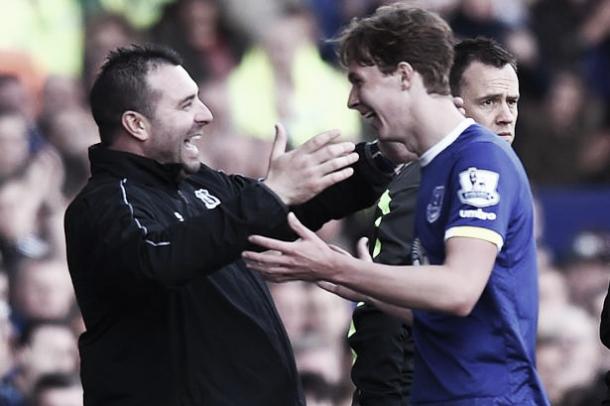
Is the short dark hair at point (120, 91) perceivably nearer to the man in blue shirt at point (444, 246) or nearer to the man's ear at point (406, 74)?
the man in blue shirt at point (444, 246)

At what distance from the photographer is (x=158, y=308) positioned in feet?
16.8

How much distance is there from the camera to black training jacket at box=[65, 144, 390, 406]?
491cm

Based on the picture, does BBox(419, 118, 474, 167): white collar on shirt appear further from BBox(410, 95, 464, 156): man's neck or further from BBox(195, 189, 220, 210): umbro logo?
BBox(195, 189, 220, 210): umbro logo

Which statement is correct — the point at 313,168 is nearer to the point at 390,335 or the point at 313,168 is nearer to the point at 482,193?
the point at 482,193

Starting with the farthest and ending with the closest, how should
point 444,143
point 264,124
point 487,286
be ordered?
point 264,124 < point 444,143 < point 487,286

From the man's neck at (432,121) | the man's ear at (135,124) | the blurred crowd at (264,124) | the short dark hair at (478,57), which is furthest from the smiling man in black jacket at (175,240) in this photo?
the blurred crowd at (264,124)

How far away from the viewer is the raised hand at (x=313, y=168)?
475cm

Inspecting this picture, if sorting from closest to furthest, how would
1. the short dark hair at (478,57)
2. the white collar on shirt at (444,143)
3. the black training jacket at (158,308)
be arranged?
the white collar on shirt at (444,143), the black training jacket at (158,308), the short dark hair at (478,57)

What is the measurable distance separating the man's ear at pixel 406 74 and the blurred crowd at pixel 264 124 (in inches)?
142

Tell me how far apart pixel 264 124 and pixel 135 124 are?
4.27 m

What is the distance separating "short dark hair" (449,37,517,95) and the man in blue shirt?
38.6 inches

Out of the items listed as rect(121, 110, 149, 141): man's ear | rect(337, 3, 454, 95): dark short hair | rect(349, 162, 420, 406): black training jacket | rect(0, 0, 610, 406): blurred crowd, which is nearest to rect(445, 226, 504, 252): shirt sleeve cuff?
rect(337, 3, 454, 95): dark short hair

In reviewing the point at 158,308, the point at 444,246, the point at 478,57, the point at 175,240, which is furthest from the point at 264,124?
the point at 444,246

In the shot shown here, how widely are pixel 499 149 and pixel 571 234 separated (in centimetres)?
575
